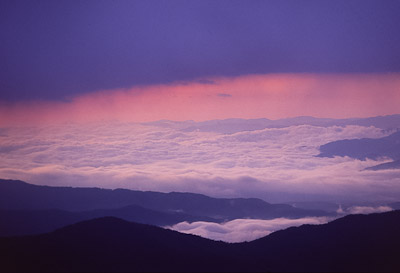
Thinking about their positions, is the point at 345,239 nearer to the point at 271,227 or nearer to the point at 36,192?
the point at 271,227

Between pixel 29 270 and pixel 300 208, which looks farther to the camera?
pixel 300 208

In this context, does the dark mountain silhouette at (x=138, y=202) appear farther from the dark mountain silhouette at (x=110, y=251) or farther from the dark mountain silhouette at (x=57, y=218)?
the dark mountain silhouette at (x=110, y=251)

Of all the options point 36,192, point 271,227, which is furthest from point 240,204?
point 36,192

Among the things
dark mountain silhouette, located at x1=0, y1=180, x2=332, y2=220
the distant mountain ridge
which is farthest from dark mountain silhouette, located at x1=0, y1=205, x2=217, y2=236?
dark mountain silhouette, located at x1=0, y1=180, x2=332, y2=220

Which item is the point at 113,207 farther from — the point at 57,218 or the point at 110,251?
the point at 110,251

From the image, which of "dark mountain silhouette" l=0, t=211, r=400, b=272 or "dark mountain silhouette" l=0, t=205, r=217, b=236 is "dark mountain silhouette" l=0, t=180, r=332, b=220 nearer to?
"dark mountain silhouette" l=0, t=205, r=217, b=236

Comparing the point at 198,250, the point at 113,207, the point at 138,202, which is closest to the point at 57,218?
the point at 113,207
